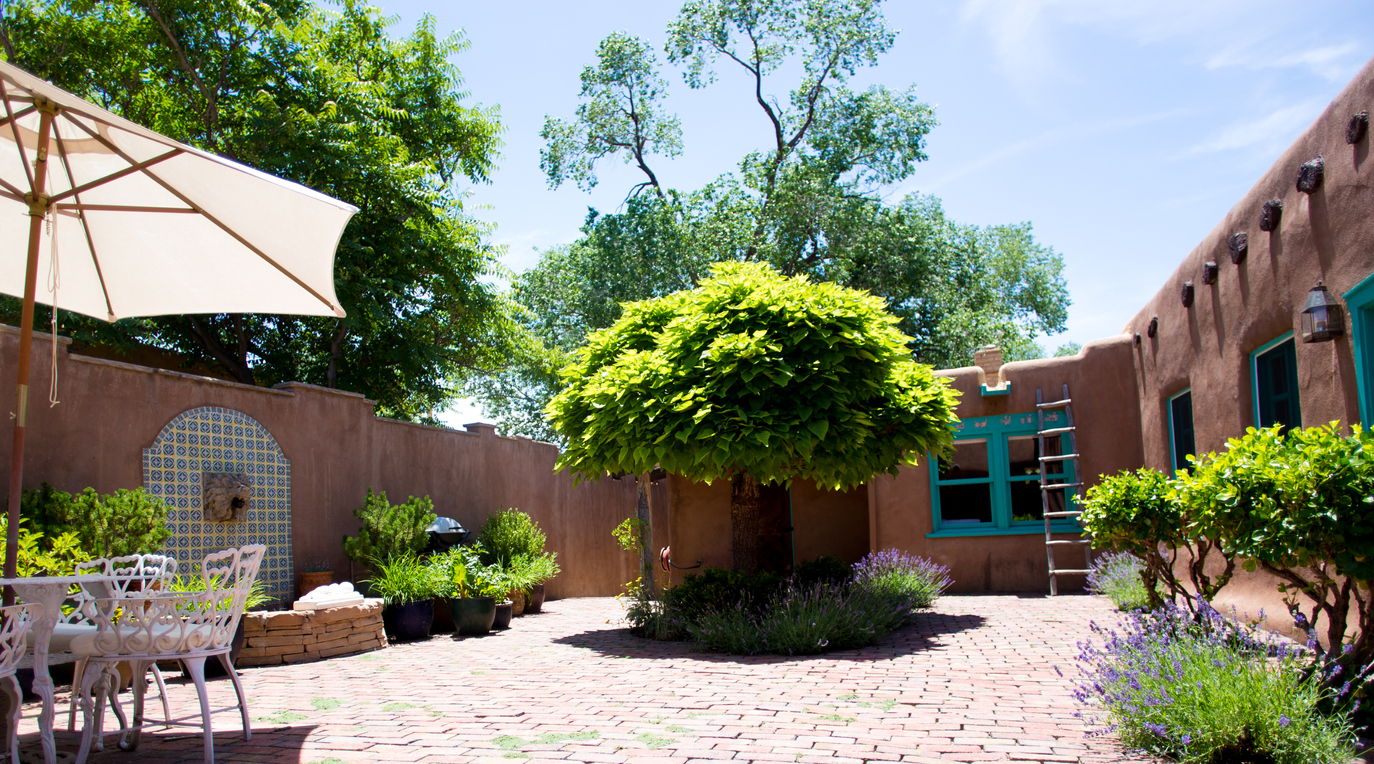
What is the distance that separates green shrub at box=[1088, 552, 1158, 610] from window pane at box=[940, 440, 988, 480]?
77.9 inches

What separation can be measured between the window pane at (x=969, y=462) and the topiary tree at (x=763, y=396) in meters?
3.77

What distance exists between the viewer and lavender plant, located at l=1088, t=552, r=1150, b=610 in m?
8.62

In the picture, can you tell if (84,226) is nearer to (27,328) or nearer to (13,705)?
(27,328)

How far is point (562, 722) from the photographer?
16.6 ft

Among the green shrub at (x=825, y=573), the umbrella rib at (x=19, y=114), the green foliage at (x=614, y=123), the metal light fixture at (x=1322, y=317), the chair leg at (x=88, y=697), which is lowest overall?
the green shrub at (x=825, y=573)

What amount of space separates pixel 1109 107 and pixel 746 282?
25.0ft

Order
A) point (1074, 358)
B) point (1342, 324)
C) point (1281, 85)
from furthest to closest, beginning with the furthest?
point (1074, 358) → point (1281, 85) → point (1342, 324)

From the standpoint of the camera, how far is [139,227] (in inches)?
203

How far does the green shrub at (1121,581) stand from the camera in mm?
8617

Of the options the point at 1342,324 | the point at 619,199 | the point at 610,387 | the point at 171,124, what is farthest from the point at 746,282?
the point at 619,199

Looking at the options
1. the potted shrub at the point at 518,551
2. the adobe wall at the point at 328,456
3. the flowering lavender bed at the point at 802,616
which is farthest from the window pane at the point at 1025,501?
the adobe wall at the point at 328,456

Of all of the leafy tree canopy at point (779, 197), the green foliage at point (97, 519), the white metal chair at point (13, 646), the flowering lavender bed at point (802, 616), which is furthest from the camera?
the leafy tree canopy at point (779, 197)

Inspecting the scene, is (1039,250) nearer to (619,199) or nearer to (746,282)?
(619,199)

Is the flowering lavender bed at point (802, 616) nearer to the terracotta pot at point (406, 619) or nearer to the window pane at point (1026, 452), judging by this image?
the terracotta pot at point (406, 619)
